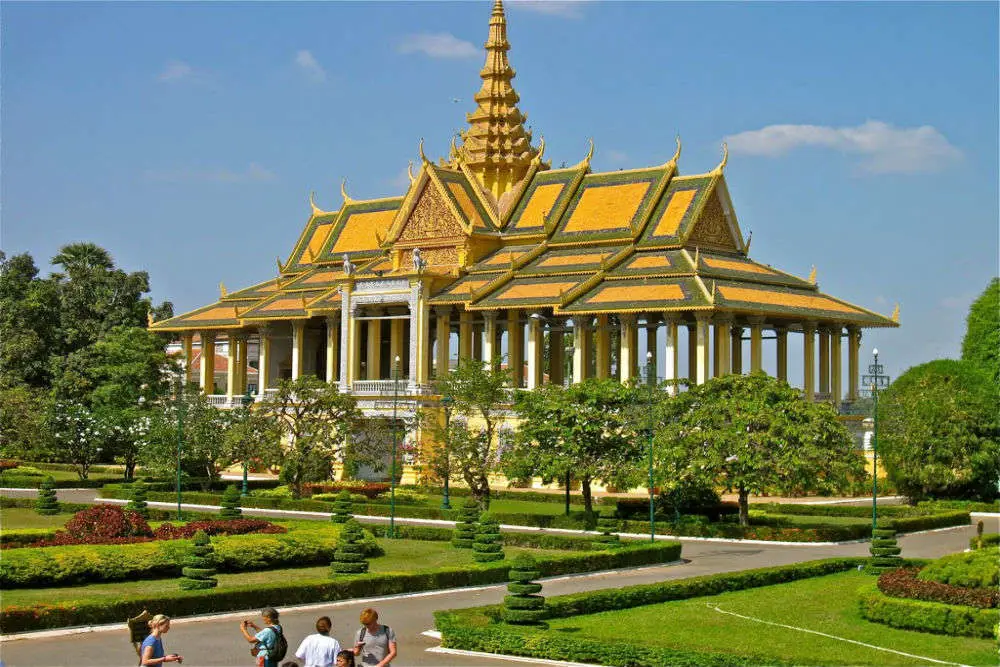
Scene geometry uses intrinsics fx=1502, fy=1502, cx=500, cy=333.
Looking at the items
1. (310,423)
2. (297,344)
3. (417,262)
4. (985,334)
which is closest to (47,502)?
(310,423)

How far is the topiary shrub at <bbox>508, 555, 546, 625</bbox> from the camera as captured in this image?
2384 cm

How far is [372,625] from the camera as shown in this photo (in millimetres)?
17922

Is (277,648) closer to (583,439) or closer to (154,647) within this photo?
(154,647)

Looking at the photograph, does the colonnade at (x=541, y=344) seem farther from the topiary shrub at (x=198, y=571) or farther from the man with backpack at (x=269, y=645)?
the man with backpack at (x=269, y=645)

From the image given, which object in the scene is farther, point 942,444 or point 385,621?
point 942,444

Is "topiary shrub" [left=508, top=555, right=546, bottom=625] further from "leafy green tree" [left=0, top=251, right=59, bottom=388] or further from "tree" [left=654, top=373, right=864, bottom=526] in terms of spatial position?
"leafy green tree" [left=0, top=251, right=59, bottom=388]

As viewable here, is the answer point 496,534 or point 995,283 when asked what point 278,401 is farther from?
point 995,283

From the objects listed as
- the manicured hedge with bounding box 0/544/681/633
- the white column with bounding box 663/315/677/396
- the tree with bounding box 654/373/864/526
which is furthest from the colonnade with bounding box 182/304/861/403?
the manicured hedge with bounding box 0/544/681/633

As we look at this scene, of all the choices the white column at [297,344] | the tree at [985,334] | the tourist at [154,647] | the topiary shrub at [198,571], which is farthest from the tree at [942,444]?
the tourist at [154,647]

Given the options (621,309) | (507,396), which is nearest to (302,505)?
(507,396)

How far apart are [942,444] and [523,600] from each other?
3076 centimetres

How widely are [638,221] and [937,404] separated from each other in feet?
49.8

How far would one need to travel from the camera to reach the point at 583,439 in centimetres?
4375

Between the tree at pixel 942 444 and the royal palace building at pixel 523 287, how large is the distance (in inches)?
258
